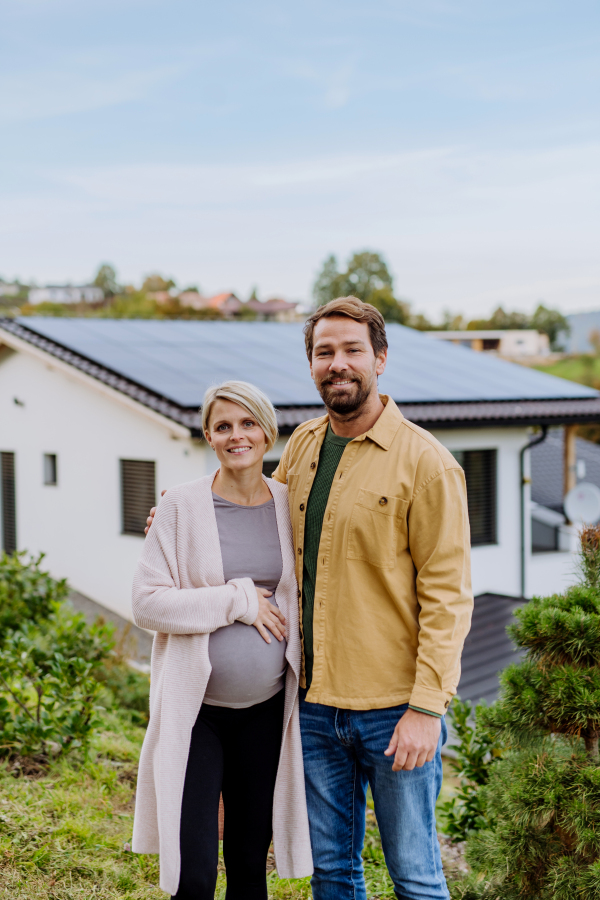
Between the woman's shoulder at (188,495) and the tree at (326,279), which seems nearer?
the woman's shoulder at (188,495)

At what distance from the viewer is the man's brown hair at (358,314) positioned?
257cm

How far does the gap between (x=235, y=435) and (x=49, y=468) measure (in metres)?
10.6

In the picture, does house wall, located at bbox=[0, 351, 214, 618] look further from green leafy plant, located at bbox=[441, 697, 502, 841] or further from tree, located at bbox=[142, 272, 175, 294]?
tree, located at bbox=[142, 272, 175, 294]

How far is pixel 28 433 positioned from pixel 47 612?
6.49 metres

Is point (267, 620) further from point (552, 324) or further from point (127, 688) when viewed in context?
point (552, 324)

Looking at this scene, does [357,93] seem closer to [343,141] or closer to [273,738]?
[343,141]

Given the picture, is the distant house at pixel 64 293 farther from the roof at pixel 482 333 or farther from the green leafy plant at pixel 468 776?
the green leafy plant at pixel 468 776

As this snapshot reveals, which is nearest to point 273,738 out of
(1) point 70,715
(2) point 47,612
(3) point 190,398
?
(1) point 70,715

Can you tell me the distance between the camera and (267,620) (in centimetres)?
252

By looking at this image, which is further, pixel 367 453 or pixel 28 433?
pixel 28 433

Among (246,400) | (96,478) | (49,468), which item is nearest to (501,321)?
(49,468)

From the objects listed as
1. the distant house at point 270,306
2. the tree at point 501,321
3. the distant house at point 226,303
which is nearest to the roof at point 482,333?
the tree at point 501,321

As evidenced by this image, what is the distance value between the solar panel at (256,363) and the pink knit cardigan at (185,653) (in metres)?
6.20

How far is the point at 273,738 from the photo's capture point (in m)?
2.59
